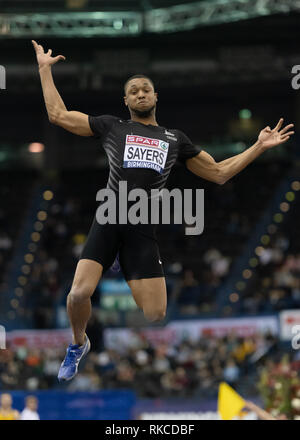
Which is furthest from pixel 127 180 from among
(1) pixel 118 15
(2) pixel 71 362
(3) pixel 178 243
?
(3) pixel 178 243

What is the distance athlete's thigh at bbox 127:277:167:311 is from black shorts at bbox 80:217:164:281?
55 millimetres

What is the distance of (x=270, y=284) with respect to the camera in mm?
27781

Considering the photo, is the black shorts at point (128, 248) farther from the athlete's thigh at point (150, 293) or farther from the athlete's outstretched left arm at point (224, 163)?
the athlete's outstretched left arm at point (224, 163)

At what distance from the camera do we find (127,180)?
768 cm

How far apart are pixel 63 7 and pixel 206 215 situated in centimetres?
1092

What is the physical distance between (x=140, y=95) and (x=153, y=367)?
1566cm

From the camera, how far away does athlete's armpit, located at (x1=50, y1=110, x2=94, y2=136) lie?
25.2ft

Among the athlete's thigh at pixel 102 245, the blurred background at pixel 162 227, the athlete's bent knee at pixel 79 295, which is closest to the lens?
the athlete's bent knee at pixel 79 295

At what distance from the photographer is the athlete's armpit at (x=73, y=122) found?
7.69 meters

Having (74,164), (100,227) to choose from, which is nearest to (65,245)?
(74,164)

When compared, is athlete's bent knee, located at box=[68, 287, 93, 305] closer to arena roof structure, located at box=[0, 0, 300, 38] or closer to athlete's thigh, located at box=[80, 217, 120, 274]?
athlete's thigh, located at box=[80, 217, 120, 274]

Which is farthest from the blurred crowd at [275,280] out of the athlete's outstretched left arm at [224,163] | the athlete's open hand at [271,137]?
the athlete's open hand at [271,137]

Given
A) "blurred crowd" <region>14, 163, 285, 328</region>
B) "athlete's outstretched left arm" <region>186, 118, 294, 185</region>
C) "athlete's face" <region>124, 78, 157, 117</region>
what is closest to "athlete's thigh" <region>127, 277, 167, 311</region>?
"athlete's outstretched left arm" <region>186, 118, 294, 185</region>

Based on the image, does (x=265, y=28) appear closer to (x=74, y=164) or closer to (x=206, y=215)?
(x=206, y=215)
